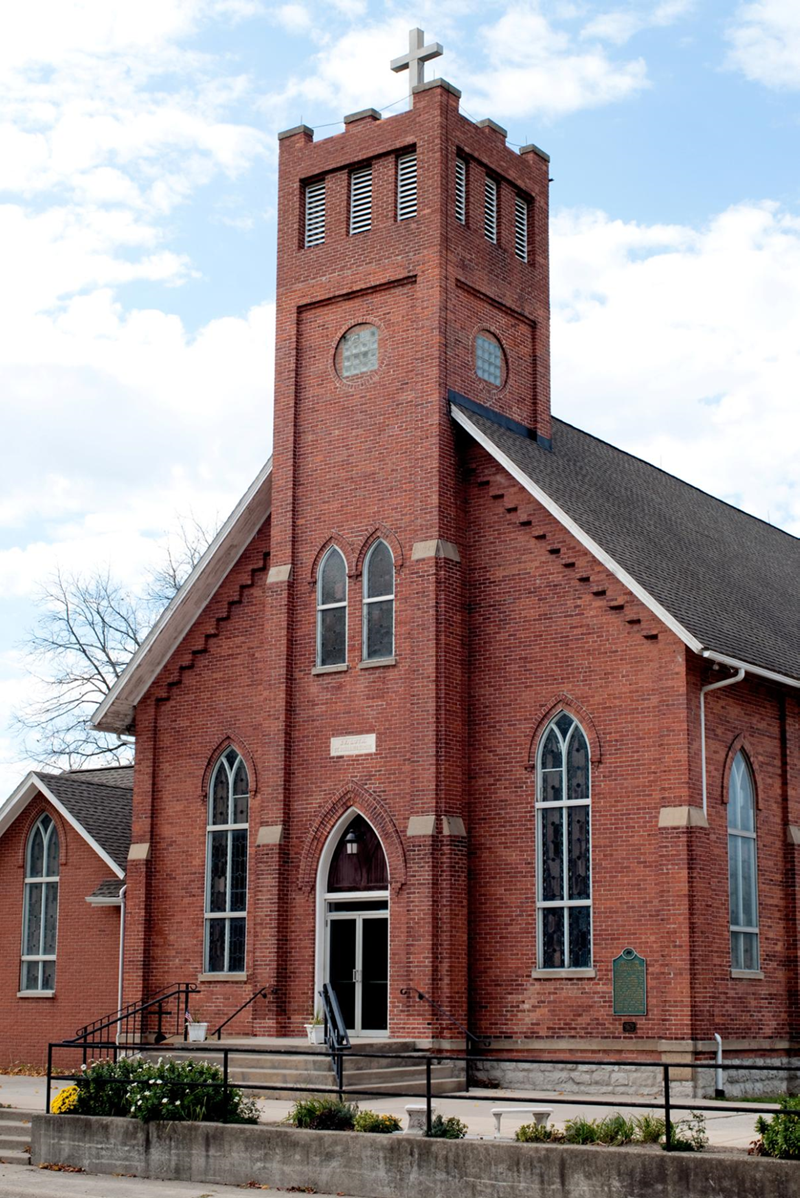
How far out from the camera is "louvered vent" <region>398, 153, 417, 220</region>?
24.3 metres

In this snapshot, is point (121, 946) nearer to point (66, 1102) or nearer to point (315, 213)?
point (66, 1102)

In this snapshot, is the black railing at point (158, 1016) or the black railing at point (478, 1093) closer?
the black railing at point (478, 1093)

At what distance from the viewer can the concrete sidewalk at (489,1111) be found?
15141 millimetres

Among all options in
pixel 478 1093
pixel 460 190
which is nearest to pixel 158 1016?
pixel 478 1093

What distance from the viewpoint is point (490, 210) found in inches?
997

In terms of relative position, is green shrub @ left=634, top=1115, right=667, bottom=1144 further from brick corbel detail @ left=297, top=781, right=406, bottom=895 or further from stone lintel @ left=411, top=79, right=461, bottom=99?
stone lintel @ left=411, top=79, right=461, bottom=99

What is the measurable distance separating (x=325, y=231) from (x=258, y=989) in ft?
39.6

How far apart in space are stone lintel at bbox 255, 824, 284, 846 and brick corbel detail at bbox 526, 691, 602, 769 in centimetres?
406

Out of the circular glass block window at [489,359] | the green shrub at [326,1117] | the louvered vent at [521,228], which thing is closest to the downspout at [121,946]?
the circular glass block window at [489,359]

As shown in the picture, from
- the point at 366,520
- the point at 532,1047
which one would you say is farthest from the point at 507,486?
the point at 532,1047

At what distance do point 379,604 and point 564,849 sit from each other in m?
4.71

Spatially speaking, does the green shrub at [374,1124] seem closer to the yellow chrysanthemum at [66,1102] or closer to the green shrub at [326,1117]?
the green shrub at [326,1117]

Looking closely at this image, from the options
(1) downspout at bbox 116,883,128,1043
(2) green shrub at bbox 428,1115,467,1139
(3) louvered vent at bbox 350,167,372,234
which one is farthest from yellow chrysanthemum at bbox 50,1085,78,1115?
(3) louvered vent at bbox 350,167,372,234

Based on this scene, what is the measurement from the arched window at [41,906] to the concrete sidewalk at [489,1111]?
15.9 ft
